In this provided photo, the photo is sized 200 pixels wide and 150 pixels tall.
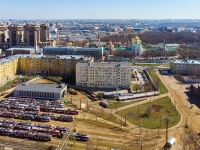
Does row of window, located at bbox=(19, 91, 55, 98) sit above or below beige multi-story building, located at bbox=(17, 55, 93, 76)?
below

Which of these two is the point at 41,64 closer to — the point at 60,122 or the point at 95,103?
the point at 95,103

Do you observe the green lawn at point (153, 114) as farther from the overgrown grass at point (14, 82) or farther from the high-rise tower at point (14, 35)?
the high-rise tower at point (14, 35)

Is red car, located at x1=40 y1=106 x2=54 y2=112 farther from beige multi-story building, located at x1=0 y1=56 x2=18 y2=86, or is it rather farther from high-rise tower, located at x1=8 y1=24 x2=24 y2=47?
high-rise tower, located at x1=8 y1=24 x2=24 y2=47

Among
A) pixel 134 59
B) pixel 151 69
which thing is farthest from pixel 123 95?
pixel 134 59

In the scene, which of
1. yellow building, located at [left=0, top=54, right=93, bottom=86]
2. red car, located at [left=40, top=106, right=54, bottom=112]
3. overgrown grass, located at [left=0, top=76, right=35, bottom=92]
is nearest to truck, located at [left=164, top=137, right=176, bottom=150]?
red car, located at [left=40, top=106, right=54, bottom=112]

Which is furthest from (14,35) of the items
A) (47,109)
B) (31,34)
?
(47,109)

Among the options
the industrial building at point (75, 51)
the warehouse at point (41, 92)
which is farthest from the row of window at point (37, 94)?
the industrial building at point (75, 51)
